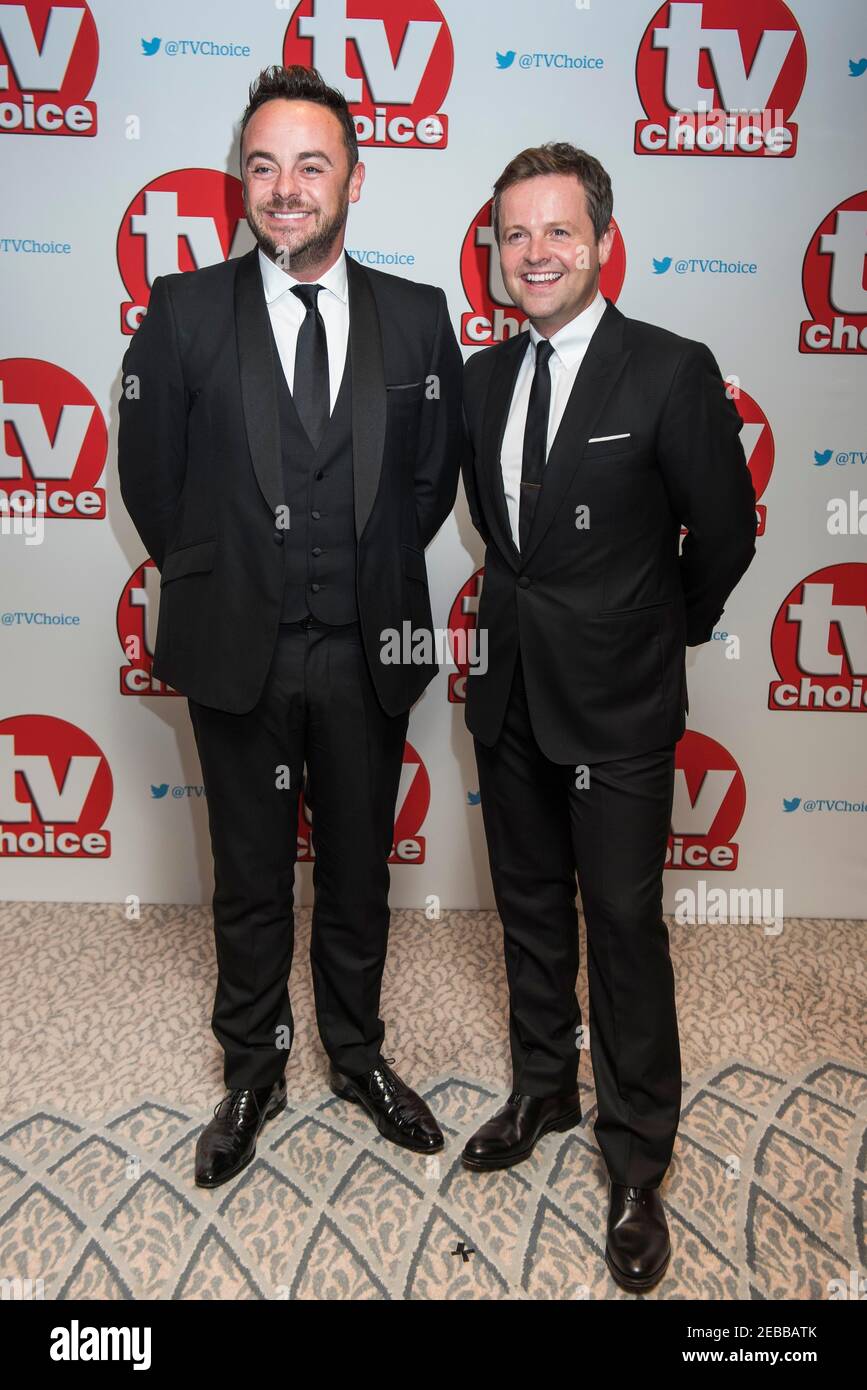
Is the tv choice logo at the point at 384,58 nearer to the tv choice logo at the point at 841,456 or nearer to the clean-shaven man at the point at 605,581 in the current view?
the clean-shaven man at the point at 605,581

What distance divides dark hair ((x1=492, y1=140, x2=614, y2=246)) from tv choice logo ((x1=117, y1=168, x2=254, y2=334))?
113 cm

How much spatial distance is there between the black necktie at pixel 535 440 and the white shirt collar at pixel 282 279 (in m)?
0.37

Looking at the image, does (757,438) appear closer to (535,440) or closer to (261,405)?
(535,440)

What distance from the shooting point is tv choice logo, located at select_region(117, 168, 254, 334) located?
264 centimetres

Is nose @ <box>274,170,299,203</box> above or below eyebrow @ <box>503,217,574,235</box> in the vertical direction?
above

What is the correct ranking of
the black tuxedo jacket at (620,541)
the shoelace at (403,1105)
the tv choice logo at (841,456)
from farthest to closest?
the tv choice logo at (841,456) → the shoelace at (403,1105) → the black tuxedo jacket at (620,541)

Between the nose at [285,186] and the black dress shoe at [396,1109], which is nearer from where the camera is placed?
the nose at [285,186]

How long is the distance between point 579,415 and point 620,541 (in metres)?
0.20

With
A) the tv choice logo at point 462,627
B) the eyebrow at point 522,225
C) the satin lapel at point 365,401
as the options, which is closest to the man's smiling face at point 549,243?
the eyebrow at point 522,225

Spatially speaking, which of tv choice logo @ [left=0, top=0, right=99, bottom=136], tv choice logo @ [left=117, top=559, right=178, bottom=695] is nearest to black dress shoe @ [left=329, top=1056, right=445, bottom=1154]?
tv choice logo @ [left=117, top=559, right=178, bottom=695]

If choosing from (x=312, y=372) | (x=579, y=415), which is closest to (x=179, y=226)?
(x=312, y=372)

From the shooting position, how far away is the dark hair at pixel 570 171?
170cm

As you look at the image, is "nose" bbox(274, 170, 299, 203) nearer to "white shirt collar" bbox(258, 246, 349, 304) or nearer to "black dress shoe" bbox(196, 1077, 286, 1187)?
"white shirt collar" bbox(258, 246, 349, 304)

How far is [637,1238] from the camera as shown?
5.82ft
